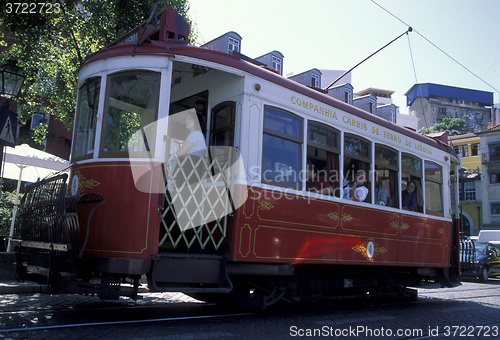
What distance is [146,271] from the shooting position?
5129 mm

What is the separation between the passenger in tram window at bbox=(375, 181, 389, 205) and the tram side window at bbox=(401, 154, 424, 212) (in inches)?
22.0

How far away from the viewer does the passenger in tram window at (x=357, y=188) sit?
7.52 metres

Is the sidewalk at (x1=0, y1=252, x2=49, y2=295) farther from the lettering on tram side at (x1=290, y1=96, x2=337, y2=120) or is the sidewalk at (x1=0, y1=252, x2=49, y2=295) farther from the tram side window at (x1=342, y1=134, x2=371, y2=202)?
the tram side window at (x1=342, y1=134, x2=371, y2=202)

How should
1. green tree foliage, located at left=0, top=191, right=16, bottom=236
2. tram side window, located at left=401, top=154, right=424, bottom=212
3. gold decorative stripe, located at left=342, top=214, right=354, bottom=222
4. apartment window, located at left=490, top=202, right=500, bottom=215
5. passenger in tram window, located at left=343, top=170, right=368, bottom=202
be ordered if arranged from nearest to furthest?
gold decorative stripe, located at left=342, top=214, right=354, bottom=222
passenger in tram window, located at left=343, top=170, right=368, bottom=202
tram side window, located at left=401, top=154, right=424, bottom=212
green tree foliage, located at left=0, top=191, right=16, bottom=236
apartment window, located at left=490, top=202, right=500, bottom=215

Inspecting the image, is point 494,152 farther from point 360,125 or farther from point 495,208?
point 360,125

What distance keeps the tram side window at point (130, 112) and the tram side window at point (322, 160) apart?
243 cm

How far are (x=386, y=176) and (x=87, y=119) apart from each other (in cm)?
520

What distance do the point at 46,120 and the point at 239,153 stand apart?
20058 mm

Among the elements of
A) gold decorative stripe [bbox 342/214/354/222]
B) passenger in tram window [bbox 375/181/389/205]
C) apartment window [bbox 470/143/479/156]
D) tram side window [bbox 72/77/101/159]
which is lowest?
gold decorative stripe [bbox 342/214/354/222]

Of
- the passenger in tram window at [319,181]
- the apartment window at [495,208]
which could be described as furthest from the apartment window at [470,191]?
the passenger in tram window at [319,181]

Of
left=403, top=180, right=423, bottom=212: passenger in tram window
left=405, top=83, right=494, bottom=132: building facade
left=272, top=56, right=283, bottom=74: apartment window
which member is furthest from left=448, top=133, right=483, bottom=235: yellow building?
left=403, top=180, right=423, bottom=212: passenger in tram window

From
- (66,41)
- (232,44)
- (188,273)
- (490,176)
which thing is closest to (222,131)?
(188,273)

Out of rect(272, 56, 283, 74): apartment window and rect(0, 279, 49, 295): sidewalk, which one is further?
rect(272, 56, 283, 74): apartment window

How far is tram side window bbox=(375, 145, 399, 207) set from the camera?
8.16 meters
